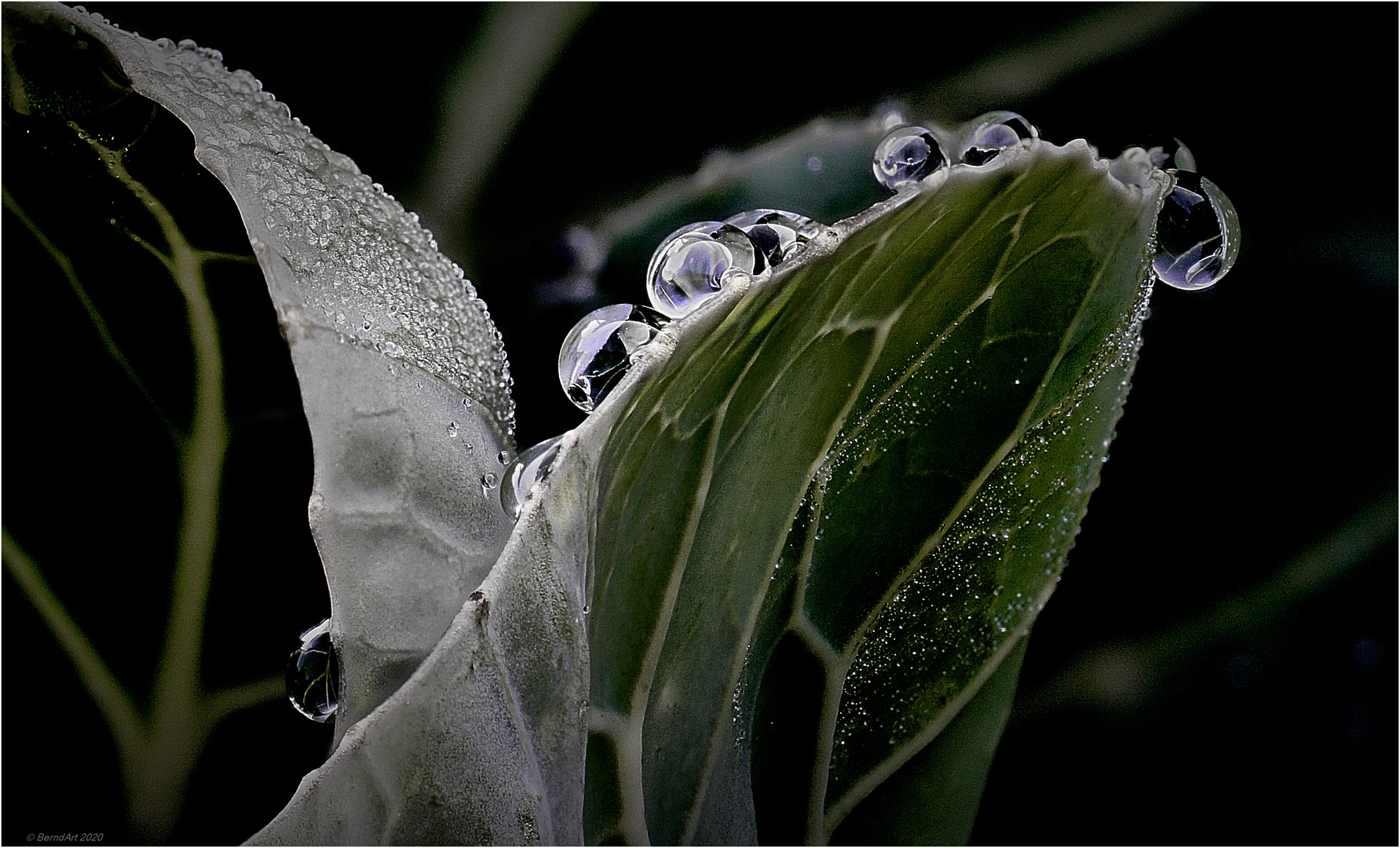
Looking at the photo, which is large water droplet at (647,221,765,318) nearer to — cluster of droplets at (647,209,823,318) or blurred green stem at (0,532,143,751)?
cluster of droplets at (647,209,823,318)

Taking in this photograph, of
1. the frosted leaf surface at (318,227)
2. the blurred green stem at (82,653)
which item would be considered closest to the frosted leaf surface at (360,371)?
the frosted leaf surface at (318,227)

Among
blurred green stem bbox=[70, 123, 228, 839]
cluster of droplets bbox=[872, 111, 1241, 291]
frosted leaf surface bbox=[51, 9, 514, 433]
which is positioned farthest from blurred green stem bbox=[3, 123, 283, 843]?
cluster of droplets bbox=[872, 111, 1241, 291]

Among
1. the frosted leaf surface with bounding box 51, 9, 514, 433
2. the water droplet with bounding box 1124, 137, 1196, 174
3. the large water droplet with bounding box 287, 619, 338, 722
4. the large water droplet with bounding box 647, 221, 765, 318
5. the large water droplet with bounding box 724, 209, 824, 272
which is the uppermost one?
the water droplet with bounding box 1124, 137, 1196, 174

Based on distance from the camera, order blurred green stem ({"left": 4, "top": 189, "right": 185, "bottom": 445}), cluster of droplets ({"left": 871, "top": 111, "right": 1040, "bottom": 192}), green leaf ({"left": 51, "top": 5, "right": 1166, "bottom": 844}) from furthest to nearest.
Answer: blurred green stem ({"left": 4, "top": 189, "right": 185, "bottom": 445}), cluster of droplets ({"left": 871, "top": 111, "right": 1040, "bottom": 192}), green leaf ({"left": 51, "top": 5, "right": 1166, "bottom": 844})

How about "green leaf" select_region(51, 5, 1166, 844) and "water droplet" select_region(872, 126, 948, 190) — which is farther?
"water droplet" select_region(872, 126, 948, 190)

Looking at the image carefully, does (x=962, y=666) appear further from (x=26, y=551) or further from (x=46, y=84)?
(x=26, y=551)

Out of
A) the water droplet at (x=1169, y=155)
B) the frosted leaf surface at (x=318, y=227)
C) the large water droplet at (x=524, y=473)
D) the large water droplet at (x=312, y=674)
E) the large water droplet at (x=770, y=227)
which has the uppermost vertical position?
the water droplet at (x=1169, y=155)

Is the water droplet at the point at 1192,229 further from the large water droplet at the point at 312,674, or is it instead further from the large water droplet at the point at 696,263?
the large water droplet at the point at 312,674
